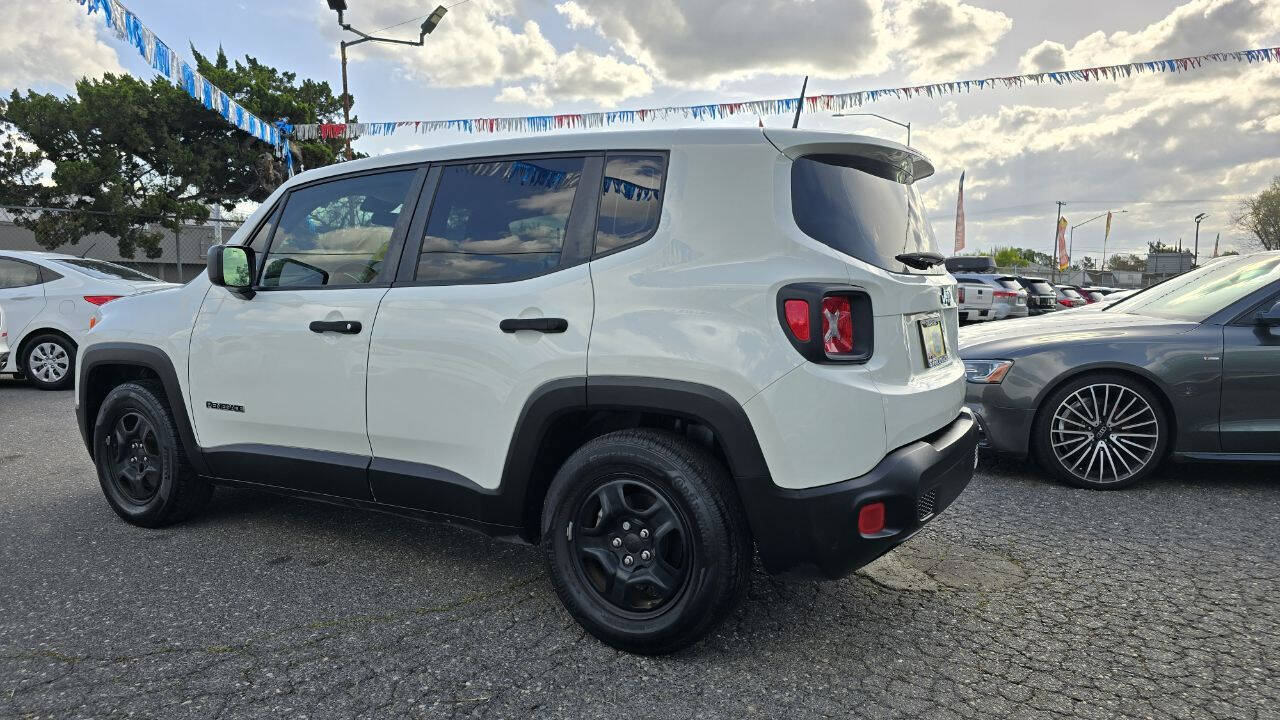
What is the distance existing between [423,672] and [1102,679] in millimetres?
2067

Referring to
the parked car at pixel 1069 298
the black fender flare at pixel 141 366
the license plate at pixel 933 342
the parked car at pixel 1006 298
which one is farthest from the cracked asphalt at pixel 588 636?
the parked car at pixel 1069 298

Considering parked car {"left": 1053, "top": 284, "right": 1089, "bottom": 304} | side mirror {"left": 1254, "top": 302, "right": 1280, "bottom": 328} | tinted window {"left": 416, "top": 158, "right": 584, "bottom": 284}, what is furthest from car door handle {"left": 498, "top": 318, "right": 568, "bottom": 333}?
parked car {"left": 1053, "top": 284, "right": 1089, "bottom": 304}

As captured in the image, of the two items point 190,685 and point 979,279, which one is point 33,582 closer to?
point 190,685

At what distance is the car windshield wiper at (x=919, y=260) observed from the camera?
2.79m

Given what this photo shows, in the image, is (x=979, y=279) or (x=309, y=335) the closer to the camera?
(x=309, y=335)

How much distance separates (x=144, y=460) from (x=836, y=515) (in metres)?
3.42

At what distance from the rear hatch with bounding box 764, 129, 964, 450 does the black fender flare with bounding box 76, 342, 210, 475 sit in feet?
9.60

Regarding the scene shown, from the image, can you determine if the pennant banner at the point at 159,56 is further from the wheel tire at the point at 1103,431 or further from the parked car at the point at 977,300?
the parked car at the point at 977,300

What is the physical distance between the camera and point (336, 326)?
123 inches

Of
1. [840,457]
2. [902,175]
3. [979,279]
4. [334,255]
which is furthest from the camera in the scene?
[979,279]

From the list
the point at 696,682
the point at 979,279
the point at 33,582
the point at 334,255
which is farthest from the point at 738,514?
the point at 979,279

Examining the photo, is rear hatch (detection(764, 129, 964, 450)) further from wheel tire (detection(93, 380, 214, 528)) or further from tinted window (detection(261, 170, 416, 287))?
wheel tire (detection(93, 380, 214, 528))

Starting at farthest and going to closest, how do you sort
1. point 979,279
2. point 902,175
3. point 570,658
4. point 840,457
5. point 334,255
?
point 979,279, point 334,255, point 902,175, point 570,658, point 840,457

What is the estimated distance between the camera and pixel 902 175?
3.08 meters
